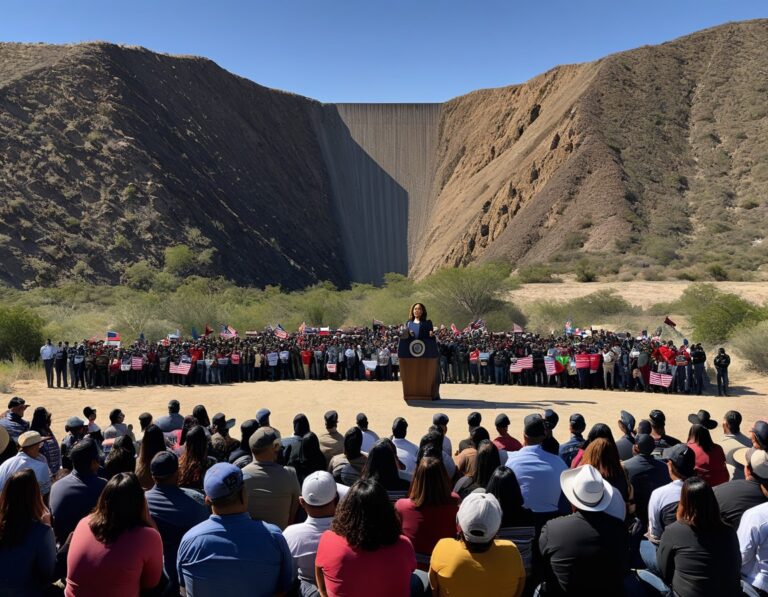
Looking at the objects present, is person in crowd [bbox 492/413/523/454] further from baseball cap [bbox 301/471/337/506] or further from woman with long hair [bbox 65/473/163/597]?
woman with long hair [bbox 65/473/163/597]

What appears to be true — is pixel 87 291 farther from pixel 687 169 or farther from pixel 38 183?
pixel 687 169

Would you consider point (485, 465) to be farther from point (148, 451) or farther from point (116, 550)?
point (148, 451)

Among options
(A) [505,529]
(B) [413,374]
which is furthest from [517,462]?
(B) [413,374]

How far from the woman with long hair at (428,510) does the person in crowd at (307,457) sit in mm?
2528

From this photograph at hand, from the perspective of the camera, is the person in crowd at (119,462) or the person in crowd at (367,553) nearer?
the person in crowd at (367,553)

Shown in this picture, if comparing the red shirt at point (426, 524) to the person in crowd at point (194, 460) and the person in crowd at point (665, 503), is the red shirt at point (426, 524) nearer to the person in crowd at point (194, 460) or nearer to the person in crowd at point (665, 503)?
the person in crowd at point (665, 503)

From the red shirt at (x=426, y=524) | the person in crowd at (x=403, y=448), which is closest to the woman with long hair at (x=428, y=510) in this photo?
the red shirt at (x=426, y=524)

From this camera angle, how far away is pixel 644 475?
22.0 ft

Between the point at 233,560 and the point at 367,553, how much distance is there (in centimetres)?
84

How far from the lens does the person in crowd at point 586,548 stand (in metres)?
4.42

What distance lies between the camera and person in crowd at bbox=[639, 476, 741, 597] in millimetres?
4602

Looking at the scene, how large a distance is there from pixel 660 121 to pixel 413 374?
60.9 metres

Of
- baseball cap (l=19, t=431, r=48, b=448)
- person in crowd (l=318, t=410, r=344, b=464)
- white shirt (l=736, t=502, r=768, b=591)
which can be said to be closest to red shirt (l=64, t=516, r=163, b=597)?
baseball cap (l=19, t=431, r=48, b=448)

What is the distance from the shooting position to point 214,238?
203 ft
